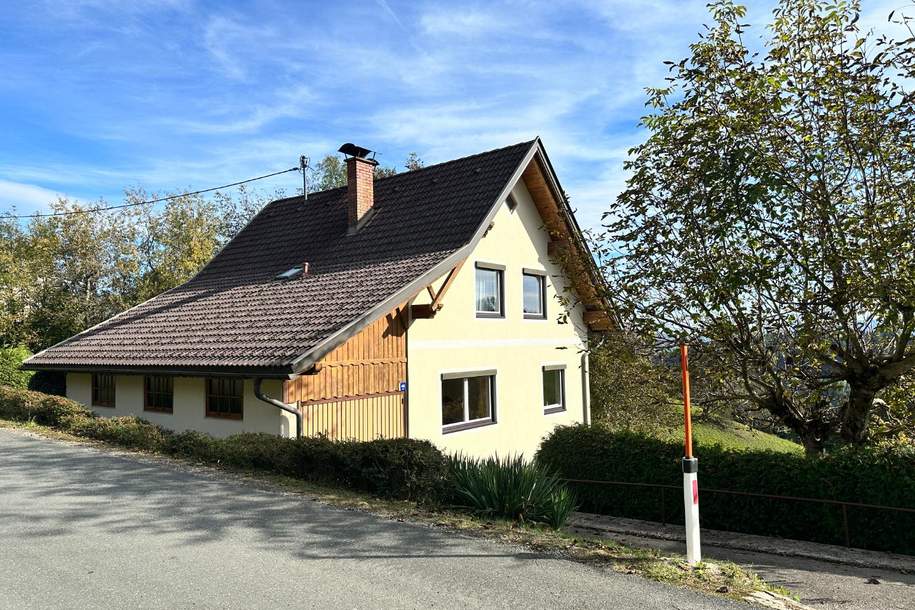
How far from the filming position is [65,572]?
5.68 m

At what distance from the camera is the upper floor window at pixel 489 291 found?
55.4 feet

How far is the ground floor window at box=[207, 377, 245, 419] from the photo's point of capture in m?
13.4

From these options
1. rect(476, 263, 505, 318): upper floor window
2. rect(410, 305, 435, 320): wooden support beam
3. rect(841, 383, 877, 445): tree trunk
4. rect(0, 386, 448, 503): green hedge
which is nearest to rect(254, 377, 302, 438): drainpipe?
rect(0, 386, 448, 503): green hedge

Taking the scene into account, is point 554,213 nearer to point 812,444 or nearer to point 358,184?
point 358,184

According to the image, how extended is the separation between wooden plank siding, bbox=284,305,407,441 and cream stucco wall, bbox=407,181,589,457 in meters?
0.46

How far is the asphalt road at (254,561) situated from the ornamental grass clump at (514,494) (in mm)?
1161

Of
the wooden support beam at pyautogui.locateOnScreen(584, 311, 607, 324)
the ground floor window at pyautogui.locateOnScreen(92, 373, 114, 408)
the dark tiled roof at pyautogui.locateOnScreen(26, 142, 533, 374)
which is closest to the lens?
the dark tiled roof at pyautogui.locateOnScreen(26, 142, 533, 374)

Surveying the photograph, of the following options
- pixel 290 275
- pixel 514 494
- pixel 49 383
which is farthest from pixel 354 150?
pixel 514 494

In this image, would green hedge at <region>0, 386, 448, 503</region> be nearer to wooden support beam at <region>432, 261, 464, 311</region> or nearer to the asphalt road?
the asphalt road

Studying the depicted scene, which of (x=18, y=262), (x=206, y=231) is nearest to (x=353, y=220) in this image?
(x=206, y=231)

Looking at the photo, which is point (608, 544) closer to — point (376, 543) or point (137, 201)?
point (376, 543)

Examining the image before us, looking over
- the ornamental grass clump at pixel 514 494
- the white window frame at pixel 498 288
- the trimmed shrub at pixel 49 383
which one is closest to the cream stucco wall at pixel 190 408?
Result: the trimmed shrub at pixel 49 383

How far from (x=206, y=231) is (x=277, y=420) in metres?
21.4

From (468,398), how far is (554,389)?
4309mm
